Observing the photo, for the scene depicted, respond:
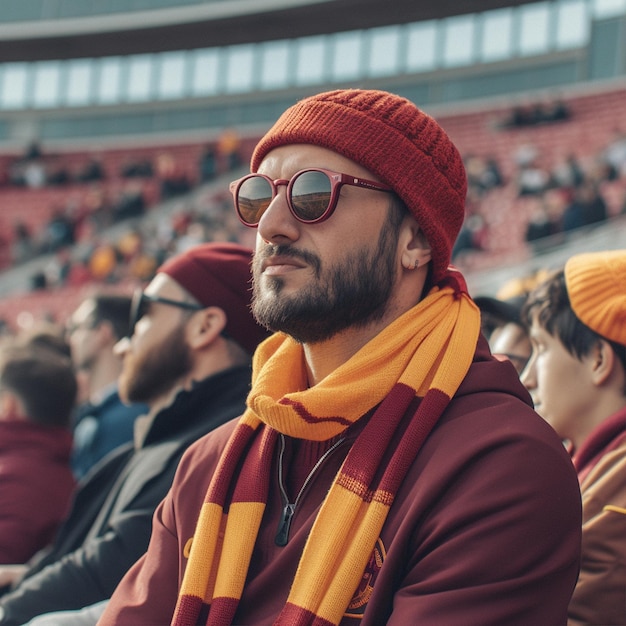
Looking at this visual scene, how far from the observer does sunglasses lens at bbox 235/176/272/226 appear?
1.99m

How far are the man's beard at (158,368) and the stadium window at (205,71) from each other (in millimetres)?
24017

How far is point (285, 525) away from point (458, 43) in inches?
934

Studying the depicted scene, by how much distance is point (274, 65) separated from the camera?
1011 inches

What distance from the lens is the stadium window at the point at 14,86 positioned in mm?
27688

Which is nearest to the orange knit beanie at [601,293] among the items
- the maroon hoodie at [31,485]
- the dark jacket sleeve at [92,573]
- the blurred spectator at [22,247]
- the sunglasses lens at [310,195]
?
the sunglasses lens at [310,195]

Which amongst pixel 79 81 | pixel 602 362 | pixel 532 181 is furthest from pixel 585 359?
pixel 79 81

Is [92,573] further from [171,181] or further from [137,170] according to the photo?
[137,170]

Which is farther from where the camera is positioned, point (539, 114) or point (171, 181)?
point (171, 181)

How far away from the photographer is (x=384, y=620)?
1.60 meters

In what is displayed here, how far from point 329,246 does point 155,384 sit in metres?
1.57

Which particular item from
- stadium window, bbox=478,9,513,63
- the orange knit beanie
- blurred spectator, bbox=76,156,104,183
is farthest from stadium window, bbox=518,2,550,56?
the orange knit beanie

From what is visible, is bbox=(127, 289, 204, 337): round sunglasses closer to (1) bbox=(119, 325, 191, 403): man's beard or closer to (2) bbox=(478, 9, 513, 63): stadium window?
(1) bbox=(119, 325, 191, 403): man's beard

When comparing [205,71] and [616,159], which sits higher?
[616,159]

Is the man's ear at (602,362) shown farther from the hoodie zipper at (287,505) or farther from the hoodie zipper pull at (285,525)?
the hoodie zipper pull at (285,525)
